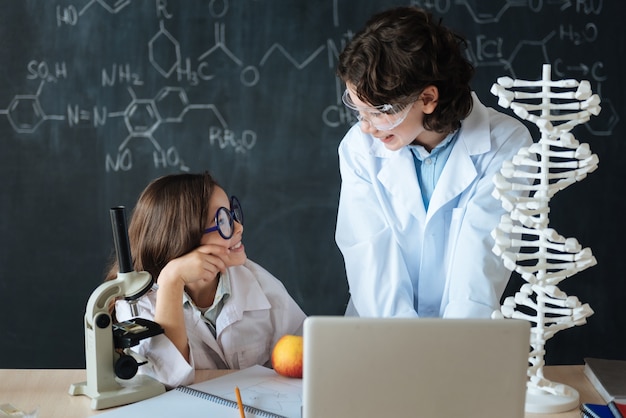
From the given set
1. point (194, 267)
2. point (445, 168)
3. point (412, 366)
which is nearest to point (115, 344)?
point (194, 267)

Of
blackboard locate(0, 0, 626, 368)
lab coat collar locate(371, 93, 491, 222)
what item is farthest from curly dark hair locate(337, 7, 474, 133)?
blackboard locate(0, 0, 626, 368)

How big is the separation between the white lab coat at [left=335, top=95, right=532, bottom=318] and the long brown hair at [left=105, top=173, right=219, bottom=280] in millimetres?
430

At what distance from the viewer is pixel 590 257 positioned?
162 centimetres

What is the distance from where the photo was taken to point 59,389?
1706 mm

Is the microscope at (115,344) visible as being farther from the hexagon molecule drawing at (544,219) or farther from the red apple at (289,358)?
the hexagon molecule drawing at (544,219)

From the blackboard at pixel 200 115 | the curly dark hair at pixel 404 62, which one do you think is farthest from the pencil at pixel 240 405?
the blackboard at pixel 200 115

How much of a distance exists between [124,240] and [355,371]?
0.62m

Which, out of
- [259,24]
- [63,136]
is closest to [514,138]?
[259,24]

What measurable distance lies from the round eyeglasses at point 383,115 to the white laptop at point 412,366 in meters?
0.84

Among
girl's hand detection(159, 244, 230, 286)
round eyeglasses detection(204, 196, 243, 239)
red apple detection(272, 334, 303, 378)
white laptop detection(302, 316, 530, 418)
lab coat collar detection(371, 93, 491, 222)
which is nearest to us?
white laptop detection(302, 316, 530, 418)

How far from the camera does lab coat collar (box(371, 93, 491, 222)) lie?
210cm

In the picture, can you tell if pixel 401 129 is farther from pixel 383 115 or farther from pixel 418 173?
pixel 418 173

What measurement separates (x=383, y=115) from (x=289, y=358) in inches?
25.1

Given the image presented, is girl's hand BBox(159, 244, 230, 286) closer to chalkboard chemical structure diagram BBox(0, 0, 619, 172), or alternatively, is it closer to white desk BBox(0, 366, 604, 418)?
white desk BBox(0, 366, 604, 418)
